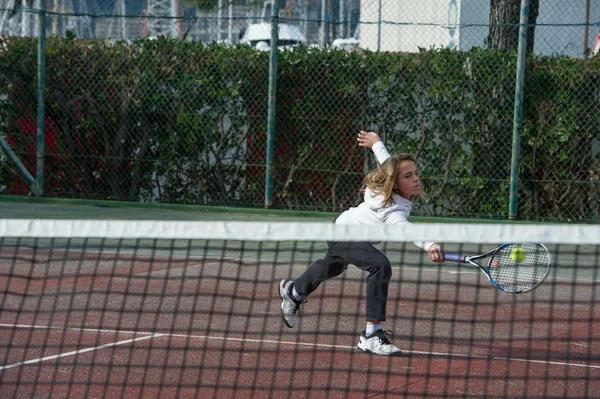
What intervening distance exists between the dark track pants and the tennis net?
0.15m

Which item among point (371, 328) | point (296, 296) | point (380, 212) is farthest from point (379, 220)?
point (296, 296)

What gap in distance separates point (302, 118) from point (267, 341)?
7192 mm

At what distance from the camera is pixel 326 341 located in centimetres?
627

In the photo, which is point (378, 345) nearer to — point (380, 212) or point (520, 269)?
point (380, 212)

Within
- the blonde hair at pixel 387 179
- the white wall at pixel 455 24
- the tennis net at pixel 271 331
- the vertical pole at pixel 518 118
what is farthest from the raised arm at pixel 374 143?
the white wall at pixel 455 24

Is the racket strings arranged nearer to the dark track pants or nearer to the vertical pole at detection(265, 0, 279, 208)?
the dark track pants

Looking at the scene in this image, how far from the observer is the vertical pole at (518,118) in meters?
12.0

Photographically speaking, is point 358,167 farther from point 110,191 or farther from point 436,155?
point 110,191

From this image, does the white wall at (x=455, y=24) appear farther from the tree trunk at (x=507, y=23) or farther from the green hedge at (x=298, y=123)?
the green hedge at (x=298, y=123)

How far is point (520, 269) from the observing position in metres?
6.09

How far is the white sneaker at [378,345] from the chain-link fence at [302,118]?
649 cm

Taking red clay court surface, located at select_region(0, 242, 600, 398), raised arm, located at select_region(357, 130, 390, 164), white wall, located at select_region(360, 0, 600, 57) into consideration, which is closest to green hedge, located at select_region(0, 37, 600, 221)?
white wall, located at select_region(360, 0, 600, 57)

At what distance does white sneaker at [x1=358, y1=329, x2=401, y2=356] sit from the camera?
590cm

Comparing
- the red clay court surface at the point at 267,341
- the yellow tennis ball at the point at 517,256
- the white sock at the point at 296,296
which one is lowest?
the red clay court surface at the point at 267,341
